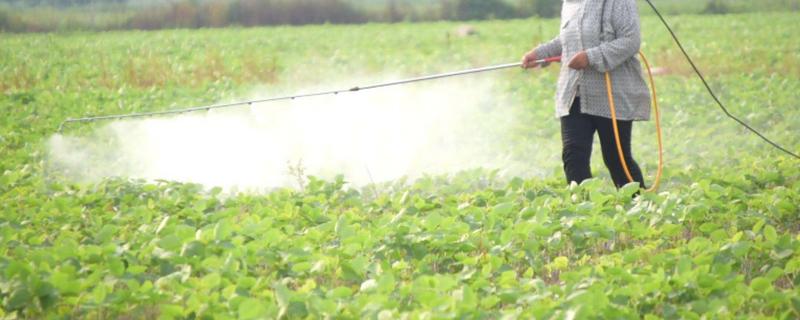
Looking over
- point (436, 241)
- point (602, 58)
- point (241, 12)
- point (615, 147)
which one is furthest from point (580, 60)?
point (241, 12)

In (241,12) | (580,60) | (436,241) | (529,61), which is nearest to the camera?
(436,241)

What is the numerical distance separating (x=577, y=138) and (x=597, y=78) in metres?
0.35

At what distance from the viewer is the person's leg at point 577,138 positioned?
22.4ft

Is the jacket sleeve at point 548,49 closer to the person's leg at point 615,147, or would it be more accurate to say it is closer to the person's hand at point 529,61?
the person's hand at point 529,61

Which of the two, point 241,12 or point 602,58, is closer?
point 602,58

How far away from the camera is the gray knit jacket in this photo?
670 cm

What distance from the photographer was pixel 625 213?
6.23 m

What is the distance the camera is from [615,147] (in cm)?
690

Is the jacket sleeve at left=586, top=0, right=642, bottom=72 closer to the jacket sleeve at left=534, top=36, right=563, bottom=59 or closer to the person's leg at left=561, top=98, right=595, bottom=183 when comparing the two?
the person's leg at left=561, top=98, right=595, bottom=183

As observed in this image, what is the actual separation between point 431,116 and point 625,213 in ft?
19.8

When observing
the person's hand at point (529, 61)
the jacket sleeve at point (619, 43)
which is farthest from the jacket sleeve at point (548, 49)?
→ the jacket sleeve at point (619, 43)

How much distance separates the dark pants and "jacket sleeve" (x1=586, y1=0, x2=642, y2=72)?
279 mm

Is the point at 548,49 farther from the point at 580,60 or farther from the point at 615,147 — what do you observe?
the point at 615,147

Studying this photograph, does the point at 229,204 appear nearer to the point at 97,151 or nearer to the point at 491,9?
the point at 97,151
